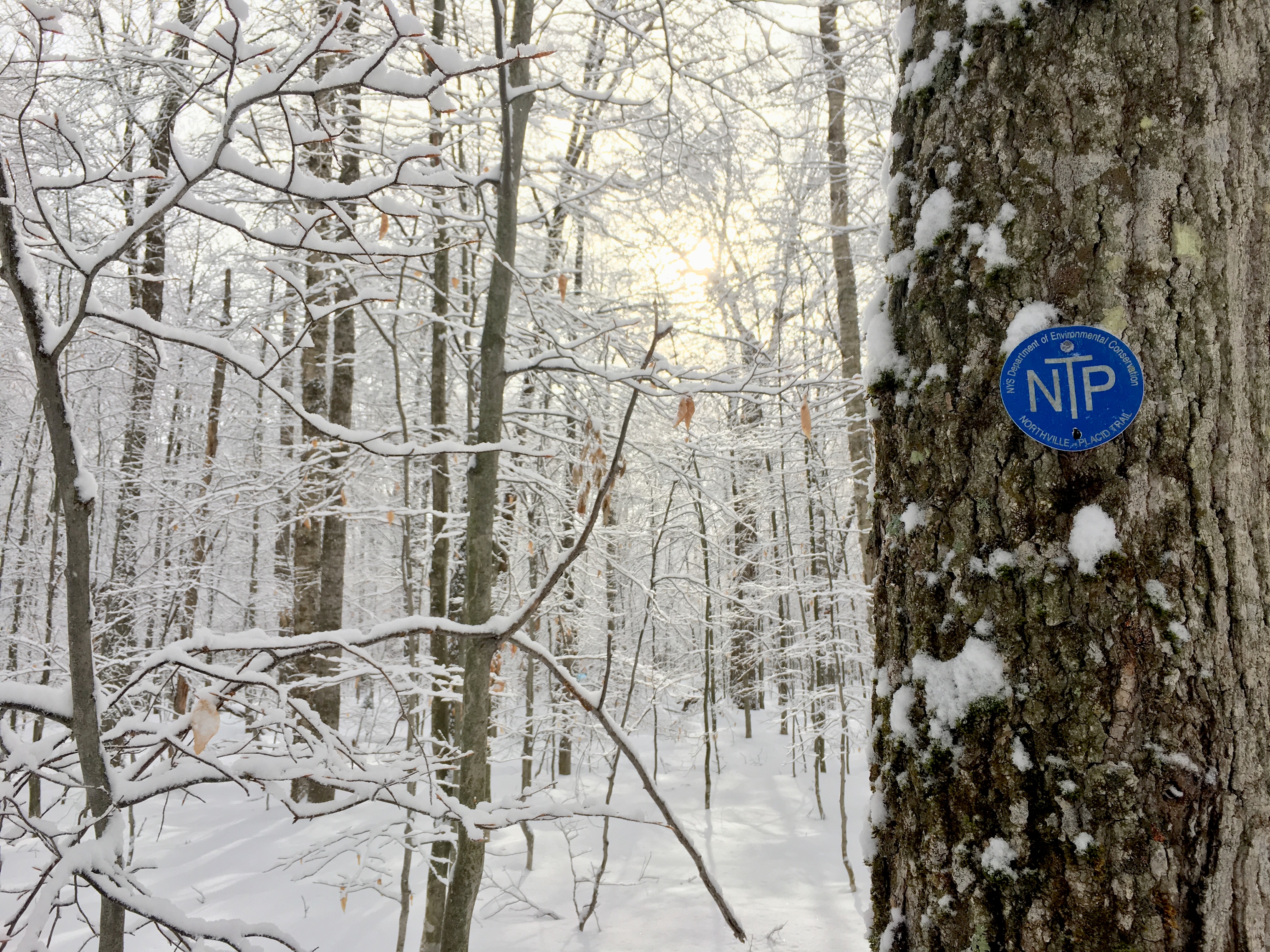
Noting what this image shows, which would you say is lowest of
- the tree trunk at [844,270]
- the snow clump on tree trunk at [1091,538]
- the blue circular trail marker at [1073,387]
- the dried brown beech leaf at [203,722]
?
the dried brown beech leaf at [203,722]

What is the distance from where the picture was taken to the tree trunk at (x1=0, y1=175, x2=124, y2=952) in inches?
52.0

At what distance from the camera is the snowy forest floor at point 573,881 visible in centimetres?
541

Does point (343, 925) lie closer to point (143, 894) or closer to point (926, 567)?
point (143, 894)

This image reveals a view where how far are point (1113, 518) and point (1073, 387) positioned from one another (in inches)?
7.0

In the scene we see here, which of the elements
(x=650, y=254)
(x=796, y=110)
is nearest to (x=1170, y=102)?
(x=650, y=254)

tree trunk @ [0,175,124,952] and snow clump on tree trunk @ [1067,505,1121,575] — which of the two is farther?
tree trunk @ [0,175,124,952]

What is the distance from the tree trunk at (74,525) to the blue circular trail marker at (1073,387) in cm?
160

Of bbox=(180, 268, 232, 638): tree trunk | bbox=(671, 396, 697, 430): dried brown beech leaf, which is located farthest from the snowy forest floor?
bbox=(671, 396, 697, 430): dried brown beech leaf

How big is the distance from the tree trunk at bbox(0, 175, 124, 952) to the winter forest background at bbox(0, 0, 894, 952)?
2cm

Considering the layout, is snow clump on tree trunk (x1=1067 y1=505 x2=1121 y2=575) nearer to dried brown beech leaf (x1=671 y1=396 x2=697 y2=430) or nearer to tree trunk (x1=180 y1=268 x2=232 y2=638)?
dried brown beech leaf (x1=671 y1=396 x2=697 y2=430)

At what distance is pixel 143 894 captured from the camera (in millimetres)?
1352

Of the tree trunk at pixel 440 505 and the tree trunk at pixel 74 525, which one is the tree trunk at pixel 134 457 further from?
the tree trunk at pixel 74 525

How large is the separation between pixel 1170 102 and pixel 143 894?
213cm

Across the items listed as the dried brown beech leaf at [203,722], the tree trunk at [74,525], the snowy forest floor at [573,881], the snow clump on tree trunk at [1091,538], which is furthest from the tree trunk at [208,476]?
the snow clump on tree trunk at [1091,538]
